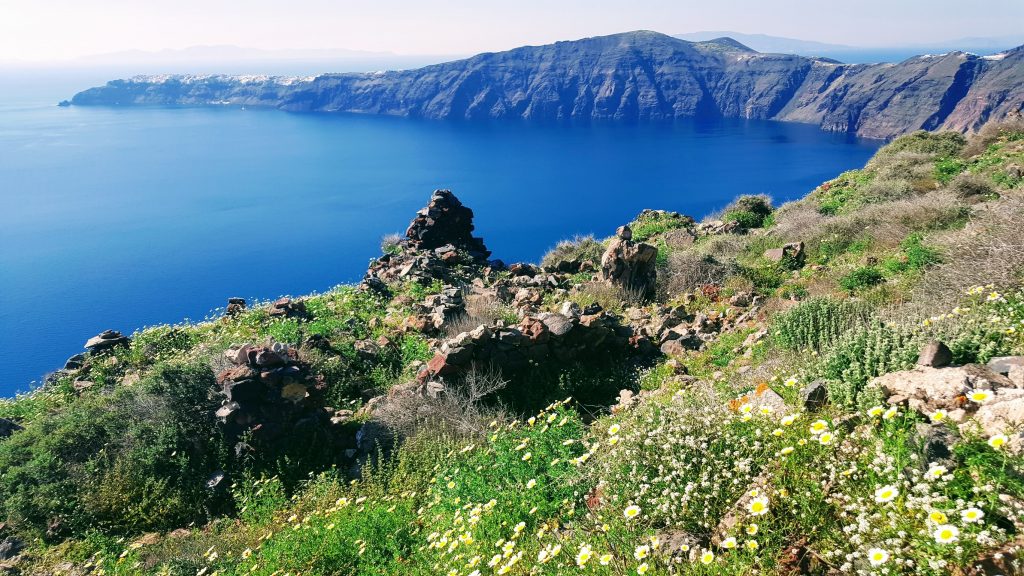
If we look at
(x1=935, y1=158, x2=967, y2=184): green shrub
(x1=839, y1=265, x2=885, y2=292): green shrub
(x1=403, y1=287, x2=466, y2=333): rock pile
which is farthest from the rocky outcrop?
(x1=935, y1=158, x2=967, y2=184): green shrub

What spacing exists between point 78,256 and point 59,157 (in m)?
43.3

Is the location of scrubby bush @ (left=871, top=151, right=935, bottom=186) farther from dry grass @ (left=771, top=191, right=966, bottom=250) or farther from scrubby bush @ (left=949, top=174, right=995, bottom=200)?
dry grass @ (left=771, top=191, right=966, bottom=250)

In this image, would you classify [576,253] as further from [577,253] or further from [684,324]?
[684,324]

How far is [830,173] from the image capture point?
5366 cm

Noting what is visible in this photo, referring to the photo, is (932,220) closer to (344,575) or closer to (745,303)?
(745,303)

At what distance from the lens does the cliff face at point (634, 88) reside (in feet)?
266

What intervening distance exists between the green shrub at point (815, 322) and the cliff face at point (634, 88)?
85851 millimetres

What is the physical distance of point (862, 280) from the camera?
8.41m

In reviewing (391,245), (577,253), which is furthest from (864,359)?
(391,245)

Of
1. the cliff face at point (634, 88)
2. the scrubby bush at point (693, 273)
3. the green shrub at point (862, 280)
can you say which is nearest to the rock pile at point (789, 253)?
the scrubby bush at point (693, 273)

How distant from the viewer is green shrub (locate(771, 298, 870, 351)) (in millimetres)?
6012

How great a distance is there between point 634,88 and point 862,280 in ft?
382

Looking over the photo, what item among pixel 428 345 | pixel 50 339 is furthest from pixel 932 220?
pixel 50 339

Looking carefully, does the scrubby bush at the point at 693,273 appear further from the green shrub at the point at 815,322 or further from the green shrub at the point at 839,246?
the green shrub at the point at 815,322
